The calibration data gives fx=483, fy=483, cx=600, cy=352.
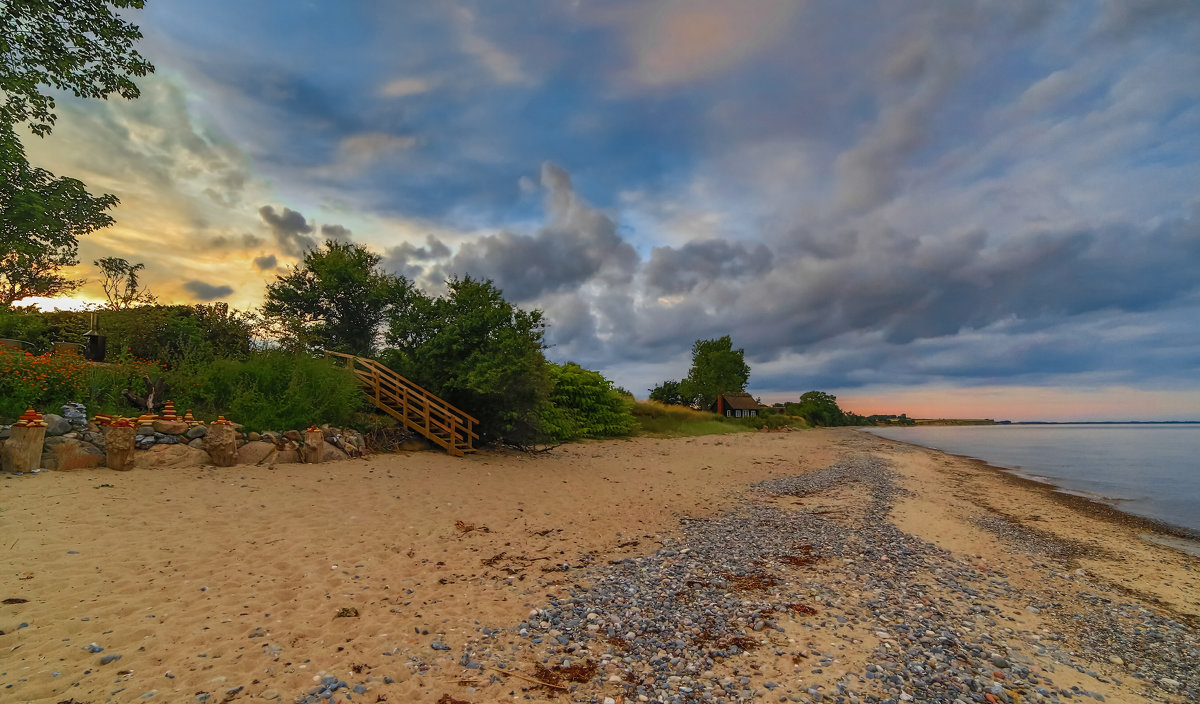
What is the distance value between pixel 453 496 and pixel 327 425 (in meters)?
5.66

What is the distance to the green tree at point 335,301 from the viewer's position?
95.9 feet

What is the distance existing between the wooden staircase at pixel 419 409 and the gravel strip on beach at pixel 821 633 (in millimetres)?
10324

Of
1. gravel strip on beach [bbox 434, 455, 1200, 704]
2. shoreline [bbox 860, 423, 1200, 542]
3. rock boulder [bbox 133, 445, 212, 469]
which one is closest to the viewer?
gravel strip on beach [bbox 434, 455, 1200, 704]

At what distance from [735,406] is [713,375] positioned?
242 inches

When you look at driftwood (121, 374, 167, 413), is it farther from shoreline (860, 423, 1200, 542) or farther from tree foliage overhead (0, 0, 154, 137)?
shoreline (860, 423, 1200, 542)

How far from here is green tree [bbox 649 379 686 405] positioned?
64.1 metres

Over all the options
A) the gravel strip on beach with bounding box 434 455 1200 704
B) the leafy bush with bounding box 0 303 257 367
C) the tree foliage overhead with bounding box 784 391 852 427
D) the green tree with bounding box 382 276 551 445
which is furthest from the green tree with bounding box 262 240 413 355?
the tree foliage overhead with bounding box 784 391 852 427

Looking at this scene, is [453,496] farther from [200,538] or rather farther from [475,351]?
[475,351]

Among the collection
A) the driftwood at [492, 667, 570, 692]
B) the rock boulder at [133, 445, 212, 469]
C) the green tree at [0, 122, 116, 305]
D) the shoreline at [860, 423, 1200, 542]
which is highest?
the green tree at [0, 122, 116, 305]

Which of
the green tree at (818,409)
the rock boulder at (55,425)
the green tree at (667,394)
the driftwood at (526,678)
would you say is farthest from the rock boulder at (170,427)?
the green tree at (818,409)

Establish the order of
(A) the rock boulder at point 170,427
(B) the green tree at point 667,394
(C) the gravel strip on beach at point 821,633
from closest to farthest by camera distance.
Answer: (C) the gravel strip on beach at point 821,633
(A) the rock boulder at point 170,427
(B) the green tree at point 667,394

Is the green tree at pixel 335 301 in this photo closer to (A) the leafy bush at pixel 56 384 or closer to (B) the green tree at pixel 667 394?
(A) the leafy bush at pixel 56 384

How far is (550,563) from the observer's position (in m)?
8.25

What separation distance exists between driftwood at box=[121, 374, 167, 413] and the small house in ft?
191
